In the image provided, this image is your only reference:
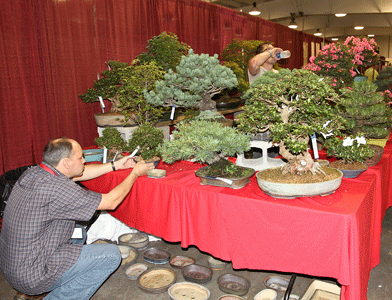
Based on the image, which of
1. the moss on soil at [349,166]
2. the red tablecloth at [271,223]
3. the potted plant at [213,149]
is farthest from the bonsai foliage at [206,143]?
the moss on soil at [349,166]

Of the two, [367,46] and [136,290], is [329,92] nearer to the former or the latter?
[136,290]

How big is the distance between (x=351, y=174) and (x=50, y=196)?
1493 mm

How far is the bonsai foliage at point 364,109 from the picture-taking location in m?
2.14

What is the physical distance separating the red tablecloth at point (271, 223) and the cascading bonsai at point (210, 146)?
136 millimetres

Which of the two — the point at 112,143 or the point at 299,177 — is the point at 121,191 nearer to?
the point at 112,143

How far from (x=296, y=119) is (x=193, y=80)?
74cm

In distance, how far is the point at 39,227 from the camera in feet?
4.53

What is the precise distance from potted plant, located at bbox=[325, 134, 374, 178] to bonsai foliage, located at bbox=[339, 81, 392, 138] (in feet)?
1.40

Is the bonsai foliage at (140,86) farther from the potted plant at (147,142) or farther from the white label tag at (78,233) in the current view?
the white label tag at (78,233)

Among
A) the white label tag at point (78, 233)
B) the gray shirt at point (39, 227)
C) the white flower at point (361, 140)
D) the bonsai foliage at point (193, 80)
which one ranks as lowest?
the white label tag at point (78, 233)

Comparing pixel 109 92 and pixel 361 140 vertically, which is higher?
pixel 109 92

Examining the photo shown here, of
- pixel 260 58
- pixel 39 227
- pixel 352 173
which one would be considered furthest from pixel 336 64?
pixel 39 227

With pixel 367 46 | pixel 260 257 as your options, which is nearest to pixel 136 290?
pixel 260 257

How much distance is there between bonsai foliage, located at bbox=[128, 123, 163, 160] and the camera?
2039 mm
